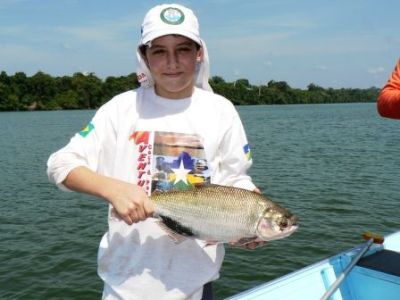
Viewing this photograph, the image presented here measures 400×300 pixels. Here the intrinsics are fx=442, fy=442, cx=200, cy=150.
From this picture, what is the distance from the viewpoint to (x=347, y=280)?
16.1 feet

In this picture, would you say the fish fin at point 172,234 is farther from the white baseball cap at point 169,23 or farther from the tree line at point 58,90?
the tree line at point 58,90

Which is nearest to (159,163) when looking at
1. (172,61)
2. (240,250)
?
(172,61)

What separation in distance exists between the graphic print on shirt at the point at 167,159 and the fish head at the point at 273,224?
17.8 inches

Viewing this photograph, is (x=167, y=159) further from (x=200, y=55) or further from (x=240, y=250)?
(x=240, y=250)

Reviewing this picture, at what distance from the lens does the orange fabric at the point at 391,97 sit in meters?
3.16

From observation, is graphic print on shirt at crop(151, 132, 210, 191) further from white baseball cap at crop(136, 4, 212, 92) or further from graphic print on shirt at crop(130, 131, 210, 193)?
white baseball cap at crop(136, 4, 212, 92)

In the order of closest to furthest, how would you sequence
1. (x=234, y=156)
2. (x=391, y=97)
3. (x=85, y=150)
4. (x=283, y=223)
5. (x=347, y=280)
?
1. (x=85, y=150)
2. (x=283, y=223)
3. (x=234, y=156)
4. (x=391, y=97)
5. (x=347, y=280)

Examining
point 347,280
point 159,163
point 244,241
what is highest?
point 159,163

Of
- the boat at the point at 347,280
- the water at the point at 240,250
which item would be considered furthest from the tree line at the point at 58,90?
the boat at the point at 347,280

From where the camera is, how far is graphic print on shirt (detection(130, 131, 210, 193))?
2.80 metres

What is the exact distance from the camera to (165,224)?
2643 mm

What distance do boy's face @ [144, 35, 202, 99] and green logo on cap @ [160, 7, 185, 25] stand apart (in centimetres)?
9

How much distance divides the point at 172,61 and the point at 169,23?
228 millimetres

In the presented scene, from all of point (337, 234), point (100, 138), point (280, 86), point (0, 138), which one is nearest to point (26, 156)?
point (0, 138)
